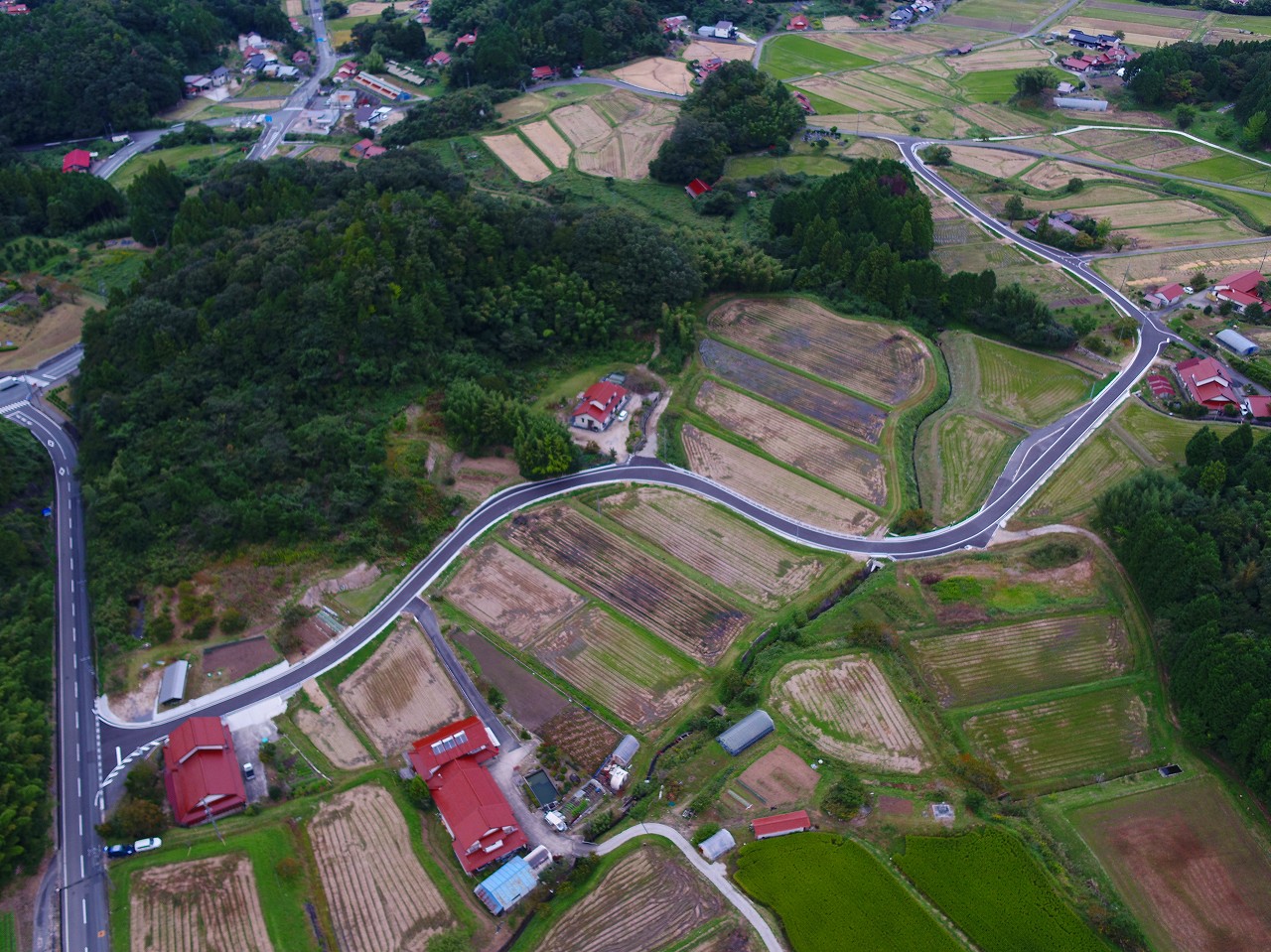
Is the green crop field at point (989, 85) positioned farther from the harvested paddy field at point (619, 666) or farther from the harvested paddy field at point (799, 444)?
the harvested paddy field at point (619, 666)

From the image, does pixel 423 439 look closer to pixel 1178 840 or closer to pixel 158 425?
pixel 158 425

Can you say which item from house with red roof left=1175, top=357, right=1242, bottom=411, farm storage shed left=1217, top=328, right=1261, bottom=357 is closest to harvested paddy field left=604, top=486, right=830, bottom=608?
house with red roof left=1175, top=357, right=1242, bottom=411

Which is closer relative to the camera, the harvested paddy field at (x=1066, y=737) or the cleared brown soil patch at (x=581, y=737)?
the harvested paddy field at (x=1066, y=737)

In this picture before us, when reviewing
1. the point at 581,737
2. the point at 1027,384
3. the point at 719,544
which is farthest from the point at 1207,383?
the point at 581,737

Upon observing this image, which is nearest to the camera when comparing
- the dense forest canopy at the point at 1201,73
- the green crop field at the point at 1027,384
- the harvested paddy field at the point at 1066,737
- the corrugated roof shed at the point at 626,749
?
the harvested paddy field at the point at 1066,737

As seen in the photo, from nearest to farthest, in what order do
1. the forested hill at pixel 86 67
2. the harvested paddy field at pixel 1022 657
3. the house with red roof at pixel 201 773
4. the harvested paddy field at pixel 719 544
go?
the house with red roof at pixel 201 773 < the harvested paddy field at pixel 1022 657 < the harvested paddy field at pixel 719 544 < the forested hill at pixel 86 67

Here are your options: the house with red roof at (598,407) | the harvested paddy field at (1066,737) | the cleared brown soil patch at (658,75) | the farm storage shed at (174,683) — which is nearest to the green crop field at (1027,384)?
the harvested paddy field at (1066,737)
